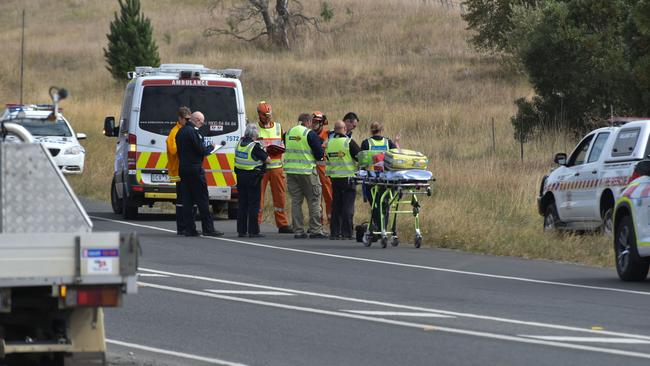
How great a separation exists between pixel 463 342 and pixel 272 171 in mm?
11986

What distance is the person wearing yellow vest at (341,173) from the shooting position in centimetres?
2161

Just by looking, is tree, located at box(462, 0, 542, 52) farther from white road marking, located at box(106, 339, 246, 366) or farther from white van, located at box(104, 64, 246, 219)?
white road marking, located at box(106, 339, 246, 366)

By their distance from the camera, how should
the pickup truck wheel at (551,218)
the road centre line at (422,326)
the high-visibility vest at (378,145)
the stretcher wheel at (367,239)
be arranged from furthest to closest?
1. the pickup truck wheel at (551,218)
2. the high-visibility vest at (378,145)
3. the stretcher wheel at (367,239)
4. the road centre line at (422,326)

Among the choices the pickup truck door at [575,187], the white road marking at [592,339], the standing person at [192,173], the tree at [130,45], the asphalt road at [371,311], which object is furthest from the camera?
the tree at [130,45]

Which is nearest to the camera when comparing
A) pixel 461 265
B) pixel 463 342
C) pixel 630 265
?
pixel 463 342

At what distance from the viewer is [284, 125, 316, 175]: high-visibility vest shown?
22391 mm

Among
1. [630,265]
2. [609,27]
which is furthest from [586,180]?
[609,27]

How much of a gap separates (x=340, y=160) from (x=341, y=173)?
7.8 inches

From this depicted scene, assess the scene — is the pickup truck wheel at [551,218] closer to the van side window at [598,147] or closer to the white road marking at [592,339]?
the van side window at [598,147]

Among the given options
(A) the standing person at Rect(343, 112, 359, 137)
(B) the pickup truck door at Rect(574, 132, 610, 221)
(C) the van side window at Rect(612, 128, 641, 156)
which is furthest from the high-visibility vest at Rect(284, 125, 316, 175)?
(C) the van side window at Rect(612, 128, 641, 156)

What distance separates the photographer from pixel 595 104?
3844 cm

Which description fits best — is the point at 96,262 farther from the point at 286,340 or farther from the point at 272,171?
the point at 272,171

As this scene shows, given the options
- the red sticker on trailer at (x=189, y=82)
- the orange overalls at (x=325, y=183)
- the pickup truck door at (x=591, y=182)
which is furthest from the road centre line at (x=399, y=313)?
the red sticker on trailer at (x=189, y=82)

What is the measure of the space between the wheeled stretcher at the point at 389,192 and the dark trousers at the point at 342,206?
1.86 feet
